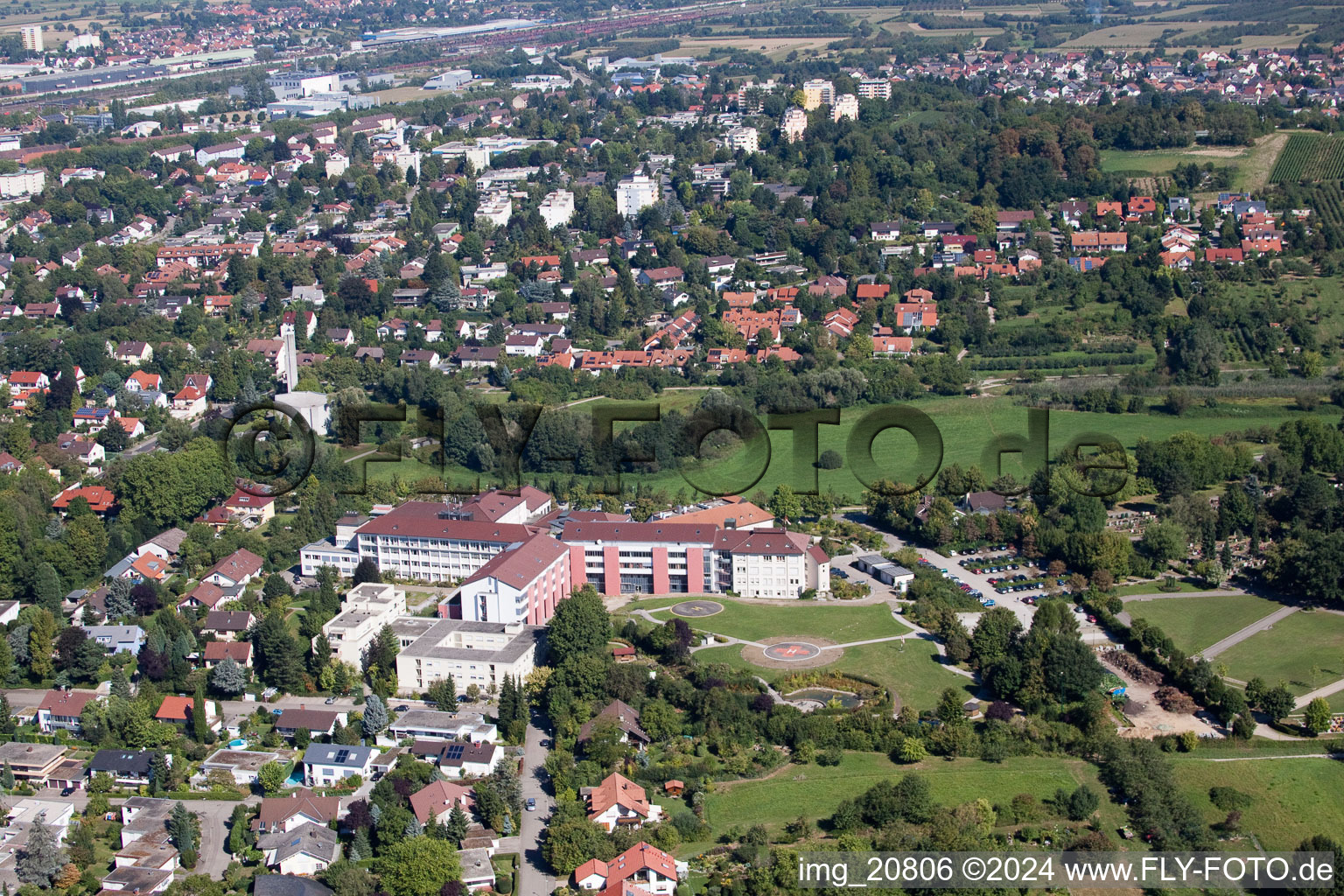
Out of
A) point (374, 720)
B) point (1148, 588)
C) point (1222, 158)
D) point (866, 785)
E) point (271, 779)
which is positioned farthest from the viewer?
point (1222, 158)

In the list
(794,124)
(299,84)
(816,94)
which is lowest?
(794,124)

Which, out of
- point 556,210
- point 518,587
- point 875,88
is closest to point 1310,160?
point 875,88

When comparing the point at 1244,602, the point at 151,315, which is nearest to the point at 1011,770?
the point at 1244,602

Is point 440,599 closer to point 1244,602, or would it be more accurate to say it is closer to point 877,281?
point 1244,602

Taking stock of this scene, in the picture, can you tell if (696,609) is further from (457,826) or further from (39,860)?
(39,860)

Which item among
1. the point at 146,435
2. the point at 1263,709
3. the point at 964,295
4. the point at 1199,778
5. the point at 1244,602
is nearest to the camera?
the point at 1199,778

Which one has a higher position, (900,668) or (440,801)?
(440,801)

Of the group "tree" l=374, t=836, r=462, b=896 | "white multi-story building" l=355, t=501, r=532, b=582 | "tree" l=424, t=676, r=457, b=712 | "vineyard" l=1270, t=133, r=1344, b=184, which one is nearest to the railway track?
"vineyard" l=1270, t=133, r=1344, b=184

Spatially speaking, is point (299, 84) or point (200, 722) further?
point (299, 84)
